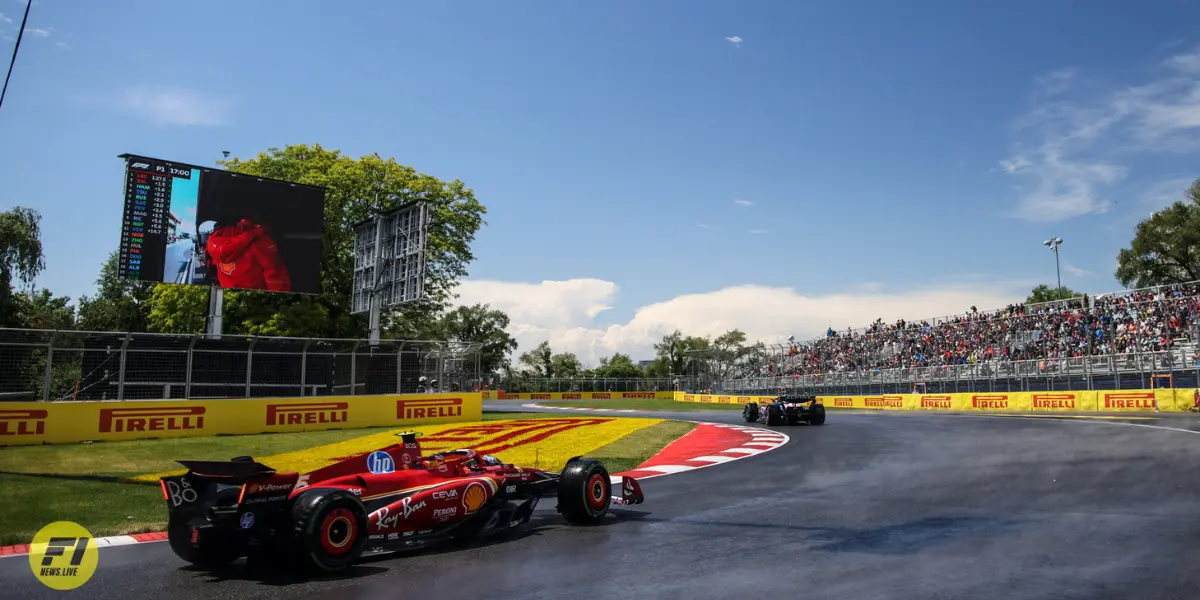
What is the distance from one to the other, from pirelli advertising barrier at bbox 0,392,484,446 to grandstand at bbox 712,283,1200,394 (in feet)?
76.7

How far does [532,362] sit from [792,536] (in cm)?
9559

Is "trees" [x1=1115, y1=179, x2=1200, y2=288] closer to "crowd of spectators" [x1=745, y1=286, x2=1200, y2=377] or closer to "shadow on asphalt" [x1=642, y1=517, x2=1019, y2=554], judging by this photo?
"crowd of spectators" [x1=745, y1=286, x2=1200, y2=377]

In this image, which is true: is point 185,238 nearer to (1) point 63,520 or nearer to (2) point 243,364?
(2) point 243,364

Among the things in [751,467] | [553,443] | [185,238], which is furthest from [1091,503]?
[185,238]

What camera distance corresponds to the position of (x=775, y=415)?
85.5 feet

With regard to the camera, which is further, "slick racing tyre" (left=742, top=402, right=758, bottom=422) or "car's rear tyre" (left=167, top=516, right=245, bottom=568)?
"slick racing tyre" (left=742, top=402, right=758, bottom=422)

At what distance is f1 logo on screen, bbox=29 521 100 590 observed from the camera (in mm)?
6588

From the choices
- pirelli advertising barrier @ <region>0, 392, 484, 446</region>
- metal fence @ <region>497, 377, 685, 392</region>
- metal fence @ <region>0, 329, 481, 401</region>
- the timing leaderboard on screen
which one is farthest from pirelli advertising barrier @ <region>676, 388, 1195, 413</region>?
metal fence @ <region>497, 377, 685, 392</region>

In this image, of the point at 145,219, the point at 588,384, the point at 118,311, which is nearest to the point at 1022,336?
the point at 145,219

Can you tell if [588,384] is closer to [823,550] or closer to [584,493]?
[584,493]

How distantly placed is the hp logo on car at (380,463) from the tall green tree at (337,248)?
26.8m

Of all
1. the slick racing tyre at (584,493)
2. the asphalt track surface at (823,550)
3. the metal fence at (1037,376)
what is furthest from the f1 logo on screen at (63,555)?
the metal fence at (1037,376)

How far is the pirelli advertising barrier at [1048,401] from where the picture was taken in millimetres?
28203

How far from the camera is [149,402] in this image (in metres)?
21.0
